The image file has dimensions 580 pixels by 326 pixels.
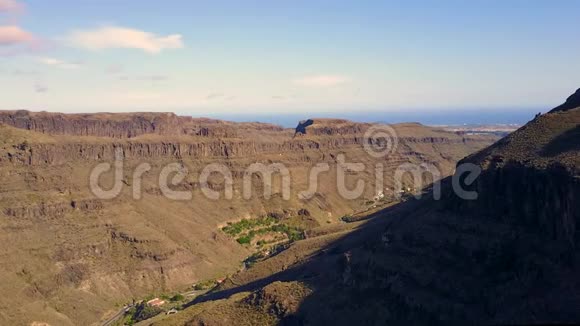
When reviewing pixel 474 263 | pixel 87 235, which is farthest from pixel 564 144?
pixel 87 235

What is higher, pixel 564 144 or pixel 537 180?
pixel 564 144

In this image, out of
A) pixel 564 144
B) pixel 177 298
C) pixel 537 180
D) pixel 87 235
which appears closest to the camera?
pixel 537 180

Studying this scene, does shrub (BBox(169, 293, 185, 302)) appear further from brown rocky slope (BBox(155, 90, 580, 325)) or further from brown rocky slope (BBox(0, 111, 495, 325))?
brown rocky slope (BBox(155, 90, 580, 325))

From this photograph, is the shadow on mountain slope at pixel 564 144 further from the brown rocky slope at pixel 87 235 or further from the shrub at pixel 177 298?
the brown rocky slope at pixel 87 235

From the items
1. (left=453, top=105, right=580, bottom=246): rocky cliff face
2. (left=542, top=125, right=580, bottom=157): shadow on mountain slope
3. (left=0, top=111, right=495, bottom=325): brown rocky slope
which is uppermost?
(left=542, top=125, right=580, bottom=157): shadow on mountain slope

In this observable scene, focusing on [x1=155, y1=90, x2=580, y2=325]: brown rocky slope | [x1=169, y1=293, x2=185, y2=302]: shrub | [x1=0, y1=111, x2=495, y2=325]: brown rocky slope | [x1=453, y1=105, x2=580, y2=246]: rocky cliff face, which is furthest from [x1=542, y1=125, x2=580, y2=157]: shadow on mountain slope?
[x1=0, y1=111, x2=495, y2=325]: brown rocky slope

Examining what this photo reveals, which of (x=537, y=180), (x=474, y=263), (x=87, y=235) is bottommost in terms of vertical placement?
(x=87, y=235)

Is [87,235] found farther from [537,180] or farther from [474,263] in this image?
[537,180]

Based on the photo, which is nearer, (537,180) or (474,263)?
(537,180)

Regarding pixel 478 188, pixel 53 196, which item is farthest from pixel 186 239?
pixel 478 188

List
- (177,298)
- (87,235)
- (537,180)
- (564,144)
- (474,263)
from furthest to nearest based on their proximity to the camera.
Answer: (87,235), (177,298), (564,144), (474,263), (537,180)

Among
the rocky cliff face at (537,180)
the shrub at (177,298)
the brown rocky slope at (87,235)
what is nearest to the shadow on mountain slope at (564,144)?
the rocky cliff face at (537,180)

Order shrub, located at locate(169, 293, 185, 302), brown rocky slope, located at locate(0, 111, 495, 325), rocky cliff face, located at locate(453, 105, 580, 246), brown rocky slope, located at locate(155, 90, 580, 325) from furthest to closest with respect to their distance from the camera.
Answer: shrub, located at locate(169, 293, 185, 302) → brown rocky slope, located at locate(0, 111, 495, 325) → rocky cliff face, located at locate(453, 105, 580, 246) → brown rocky slope, located at locate(155, 90, 580, 325)
